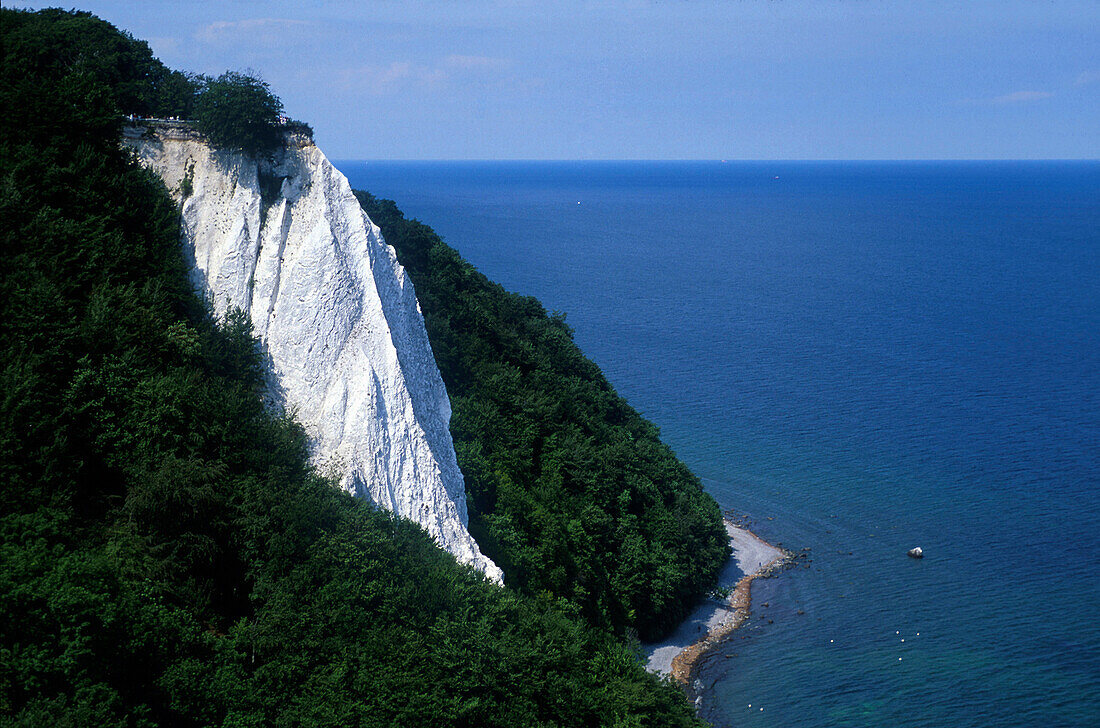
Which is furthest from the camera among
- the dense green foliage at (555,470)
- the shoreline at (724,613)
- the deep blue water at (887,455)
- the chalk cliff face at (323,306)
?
the shoreline at (724,613)

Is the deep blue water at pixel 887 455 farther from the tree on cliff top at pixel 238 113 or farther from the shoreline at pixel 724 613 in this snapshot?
the tree on cliff top at pixel 238 113

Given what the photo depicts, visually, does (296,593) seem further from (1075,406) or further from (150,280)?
(1075,406)

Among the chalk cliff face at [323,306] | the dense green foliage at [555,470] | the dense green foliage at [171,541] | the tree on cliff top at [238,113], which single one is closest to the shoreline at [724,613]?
the dense green foliage at [555,470]

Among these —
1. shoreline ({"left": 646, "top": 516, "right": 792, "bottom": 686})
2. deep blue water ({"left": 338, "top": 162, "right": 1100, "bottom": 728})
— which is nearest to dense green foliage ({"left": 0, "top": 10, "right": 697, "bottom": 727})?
shoreline ({"left": 646, "top": 516, "right": 792, "bottom": 686})

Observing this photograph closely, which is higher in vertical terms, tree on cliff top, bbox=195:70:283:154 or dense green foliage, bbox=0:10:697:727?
tree on cliff top, bbox=195:70:283:154

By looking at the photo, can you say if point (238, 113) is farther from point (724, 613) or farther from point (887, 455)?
point (887, 455)

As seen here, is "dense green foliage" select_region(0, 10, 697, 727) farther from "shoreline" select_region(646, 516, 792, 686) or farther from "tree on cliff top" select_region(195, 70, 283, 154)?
"shoreline" select_region(646, 516, 792, 686)
